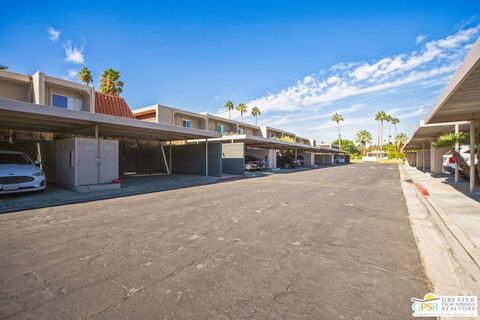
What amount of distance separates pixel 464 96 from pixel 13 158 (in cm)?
1650

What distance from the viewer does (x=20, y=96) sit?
51.4 ft

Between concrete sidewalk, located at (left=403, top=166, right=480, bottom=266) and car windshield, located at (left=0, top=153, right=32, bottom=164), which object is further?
car windshield, located at (left=0, top=153, right=32, bottom=164)

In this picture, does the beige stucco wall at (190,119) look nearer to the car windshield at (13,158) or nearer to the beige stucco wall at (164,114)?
the beige stucco wall at (164,114)

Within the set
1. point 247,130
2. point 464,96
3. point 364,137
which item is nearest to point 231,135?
point 464,96

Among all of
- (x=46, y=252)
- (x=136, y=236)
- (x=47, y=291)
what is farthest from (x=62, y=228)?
(x=47, y=291)

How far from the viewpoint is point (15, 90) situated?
1549 cm

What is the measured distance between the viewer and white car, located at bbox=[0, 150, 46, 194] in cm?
805

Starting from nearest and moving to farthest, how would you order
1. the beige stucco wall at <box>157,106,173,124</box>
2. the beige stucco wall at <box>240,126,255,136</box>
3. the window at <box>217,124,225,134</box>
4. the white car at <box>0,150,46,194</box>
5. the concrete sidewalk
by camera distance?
1. the concrete sidewalk
2. the white car at <box>0,150,46,194</box>
3. the beige stucco wall at <box>157,106,173,124</box>
4. the window at <box>217,124,225,134</box>
5. the beige stucco wall at <box>240,126,255,136</box>

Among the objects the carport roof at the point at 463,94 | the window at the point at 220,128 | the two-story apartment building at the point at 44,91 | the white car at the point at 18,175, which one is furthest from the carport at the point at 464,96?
the window at the point at 220,128

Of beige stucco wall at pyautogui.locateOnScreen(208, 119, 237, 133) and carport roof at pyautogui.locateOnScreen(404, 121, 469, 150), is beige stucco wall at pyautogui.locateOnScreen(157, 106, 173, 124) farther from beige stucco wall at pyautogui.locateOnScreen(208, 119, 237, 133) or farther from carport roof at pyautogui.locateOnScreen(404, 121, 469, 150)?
carport roof at pyautogui.locateOnScreen(404, 121, 469, 150)

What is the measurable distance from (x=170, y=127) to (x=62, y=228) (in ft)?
27.9

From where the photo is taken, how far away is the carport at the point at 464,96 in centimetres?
491

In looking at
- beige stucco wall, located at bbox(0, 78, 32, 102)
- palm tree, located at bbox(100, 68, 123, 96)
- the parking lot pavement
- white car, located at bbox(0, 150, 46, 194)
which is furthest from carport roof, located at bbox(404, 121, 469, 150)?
palm tree, located at bbox(100, 68, 123, 96)

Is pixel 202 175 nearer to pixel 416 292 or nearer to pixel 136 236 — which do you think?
pixel 136 236
